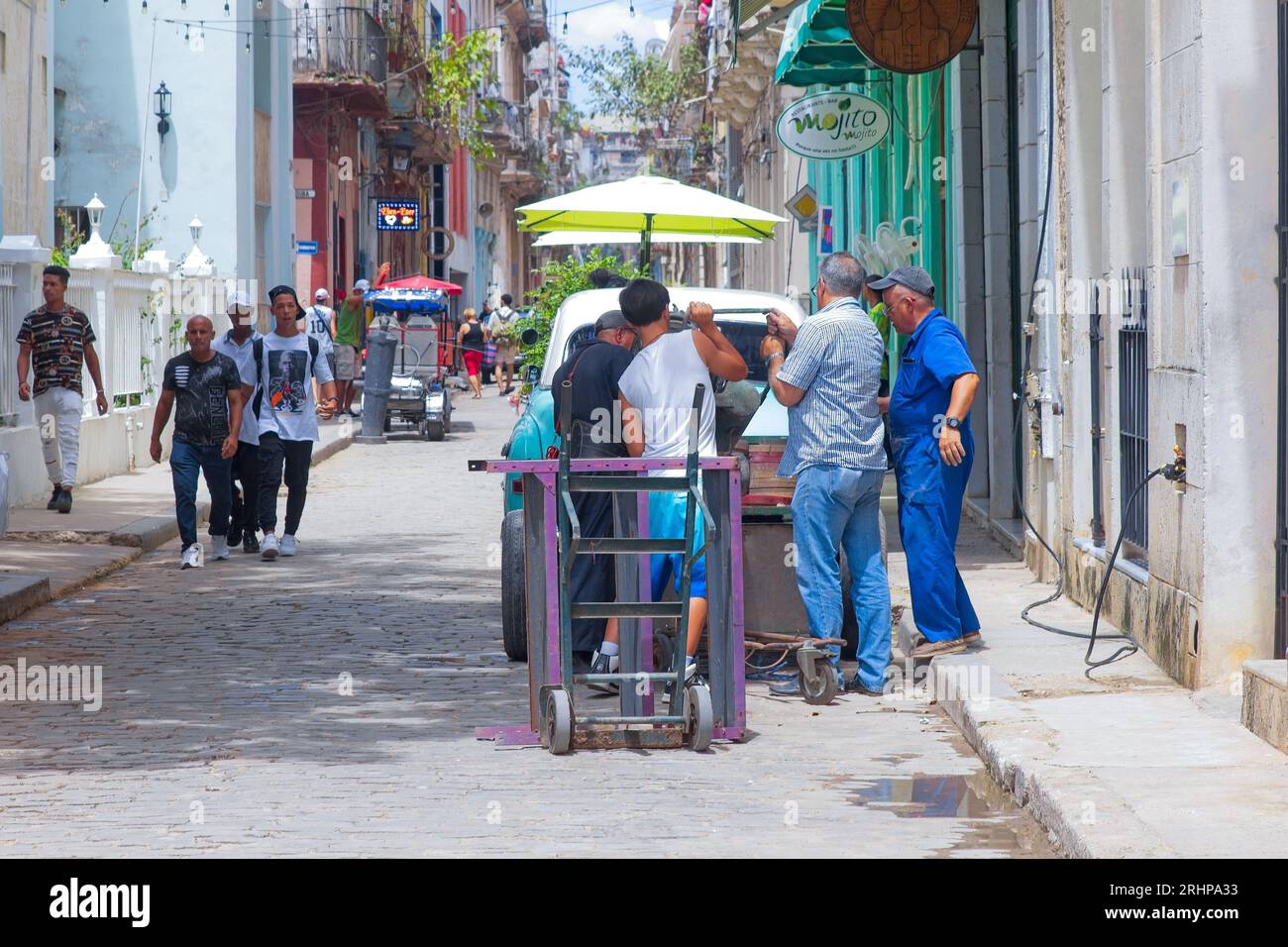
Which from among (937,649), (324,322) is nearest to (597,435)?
(937,649)

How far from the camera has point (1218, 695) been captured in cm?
782

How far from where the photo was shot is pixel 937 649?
354 inches

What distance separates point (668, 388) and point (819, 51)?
10157mm

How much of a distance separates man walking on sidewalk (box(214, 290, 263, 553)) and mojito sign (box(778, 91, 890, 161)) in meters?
6.05

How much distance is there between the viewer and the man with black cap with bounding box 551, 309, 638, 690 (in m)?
8.30

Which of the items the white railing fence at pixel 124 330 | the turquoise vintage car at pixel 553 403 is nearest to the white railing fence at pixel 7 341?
the white railing fence at pixel 124 330

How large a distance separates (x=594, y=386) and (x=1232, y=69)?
114 inches

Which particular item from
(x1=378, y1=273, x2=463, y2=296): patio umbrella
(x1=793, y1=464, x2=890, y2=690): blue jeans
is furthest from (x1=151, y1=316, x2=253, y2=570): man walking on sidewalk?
(x1=378, y1=273, x2=463, y2=296): patio umbrella

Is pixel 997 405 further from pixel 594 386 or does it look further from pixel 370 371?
pixel 370 371

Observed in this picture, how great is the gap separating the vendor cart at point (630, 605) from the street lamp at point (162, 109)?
2165 centimetres

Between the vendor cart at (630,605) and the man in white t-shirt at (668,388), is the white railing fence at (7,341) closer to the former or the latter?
the man in white t-shirt at (668,388)

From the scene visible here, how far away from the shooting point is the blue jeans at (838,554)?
27.7ft

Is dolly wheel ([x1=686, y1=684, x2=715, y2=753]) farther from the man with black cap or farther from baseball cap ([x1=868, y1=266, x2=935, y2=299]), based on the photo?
baseball cap ([x1=868, y1=266, x2=935, y2=299])

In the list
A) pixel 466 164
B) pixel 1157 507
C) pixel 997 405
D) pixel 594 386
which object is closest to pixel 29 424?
pixel 997 405
